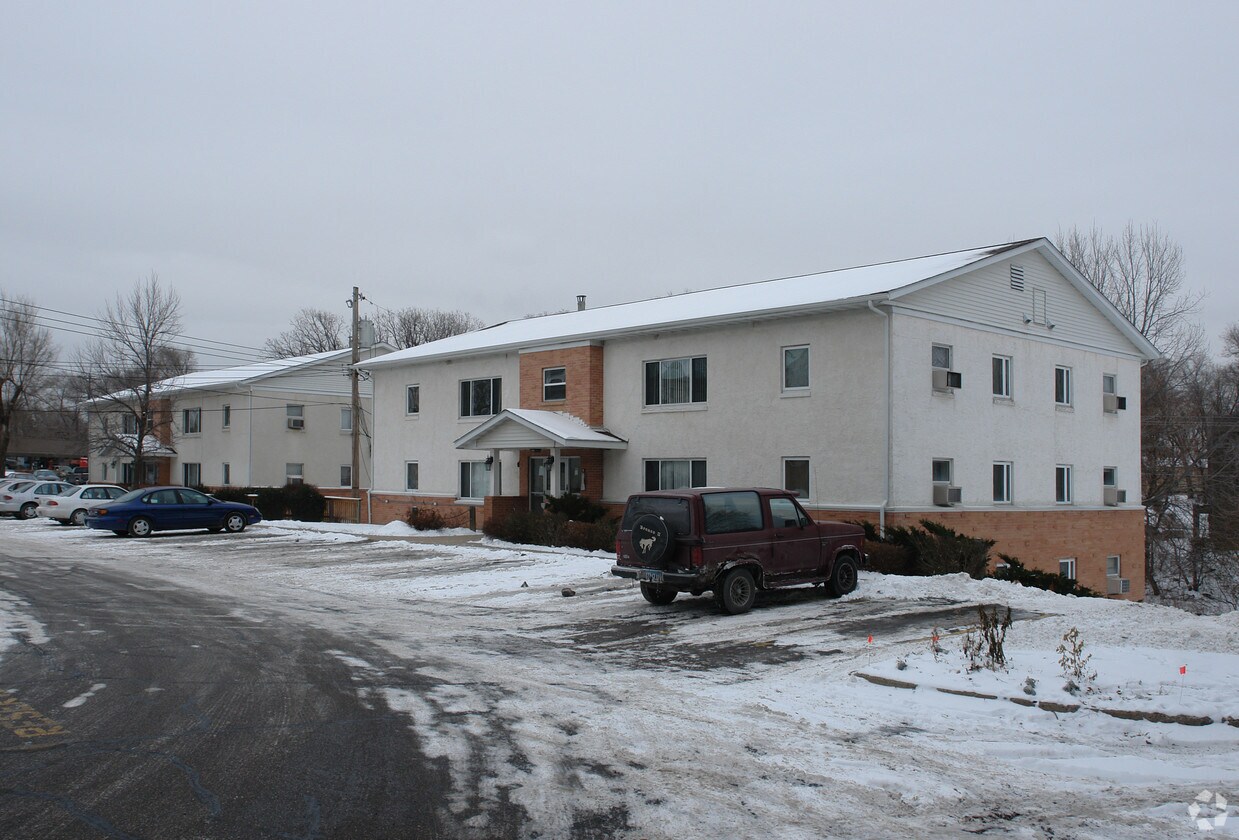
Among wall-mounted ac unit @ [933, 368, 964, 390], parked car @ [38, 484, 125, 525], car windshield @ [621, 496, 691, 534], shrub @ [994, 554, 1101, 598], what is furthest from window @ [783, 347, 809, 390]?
parked car @ [38, 484, 125, 525]

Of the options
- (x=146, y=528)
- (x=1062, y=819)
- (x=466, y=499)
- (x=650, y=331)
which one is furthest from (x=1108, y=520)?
(x=146, y=528)

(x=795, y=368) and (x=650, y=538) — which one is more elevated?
(x=795, y=368)

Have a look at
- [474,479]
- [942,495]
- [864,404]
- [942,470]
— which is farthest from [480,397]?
[942,495]

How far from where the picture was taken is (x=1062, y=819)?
5855mm

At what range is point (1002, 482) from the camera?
24.9 m

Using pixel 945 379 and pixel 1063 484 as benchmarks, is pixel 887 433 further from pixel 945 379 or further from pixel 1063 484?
pixel 1063 484

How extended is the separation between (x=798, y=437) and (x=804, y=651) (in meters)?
12.2

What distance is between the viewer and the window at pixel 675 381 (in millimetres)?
25719

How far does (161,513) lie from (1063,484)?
1034 inches

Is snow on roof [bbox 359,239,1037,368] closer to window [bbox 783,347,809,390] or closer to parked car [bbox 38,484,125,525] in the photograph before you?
window [bbox 783,347,809,390]

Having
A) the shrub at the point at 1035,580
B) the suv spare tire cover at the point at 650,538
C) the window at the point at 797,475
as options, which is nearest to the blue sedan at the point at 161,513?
the window at the point at 797,475

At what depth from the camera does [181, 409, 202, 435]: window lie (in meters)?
48.3

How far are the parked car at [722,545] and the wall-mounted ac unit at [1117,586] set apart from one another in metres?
16.3

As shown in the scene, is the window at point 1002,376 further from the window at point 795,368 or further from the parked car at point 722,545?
the parked car at point 722,545
